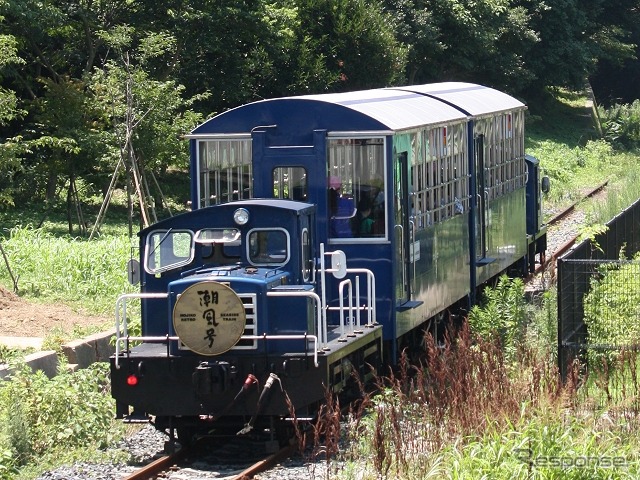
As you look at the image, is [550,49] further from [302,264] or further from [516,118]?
[302,264]

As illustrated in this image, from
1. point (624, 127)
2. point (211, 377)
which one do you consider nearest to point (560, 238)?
point (211, 377)

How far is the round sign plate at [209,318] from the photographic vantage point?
1048cm

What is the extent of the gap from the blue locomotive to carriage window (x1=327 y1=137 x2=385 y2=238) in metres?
0.01

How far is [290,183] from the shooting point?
1309 cm

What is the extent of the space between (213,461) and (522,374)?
2.90 meters

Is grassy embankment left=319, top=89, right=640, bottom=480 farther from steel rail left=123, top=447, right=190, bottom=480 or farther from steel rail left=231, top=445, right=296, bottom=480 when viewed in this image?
steel rail left=123, top=447, right=190, bottom=480

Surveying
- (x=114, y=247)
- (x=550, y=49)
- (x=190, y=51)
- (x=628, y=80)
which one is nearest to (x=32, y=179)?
(x=190, y=51)

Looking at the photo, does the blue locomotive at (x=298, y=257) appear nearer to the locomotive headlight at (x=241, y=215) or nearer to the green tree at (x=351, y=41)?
the locomotive headlight at (x=241, y=215)

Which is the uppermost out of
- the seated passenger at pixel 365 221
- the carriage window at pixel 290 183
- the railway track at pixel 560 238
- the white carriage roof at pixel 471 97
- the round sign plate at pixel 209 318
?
the white carriage roof at pixel 471 97

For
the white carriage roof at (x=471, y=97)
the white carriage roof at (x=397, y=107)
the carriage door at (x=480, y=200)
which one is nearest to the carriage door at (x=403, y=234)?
the white carriage roof at (x=397, y=107)

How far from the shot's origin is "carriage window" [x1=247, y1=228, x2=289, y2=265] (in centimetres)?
1148

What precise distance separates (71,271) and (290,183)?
22.4 ft

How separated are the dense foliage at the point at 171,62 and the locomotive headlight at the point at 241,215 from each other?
9968mm

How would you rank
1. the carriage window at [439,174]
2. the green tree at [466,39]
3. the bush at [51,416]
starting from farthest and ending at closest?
the green tree at [466,39], the carriage window at [439,174], the bush at [51,416]
